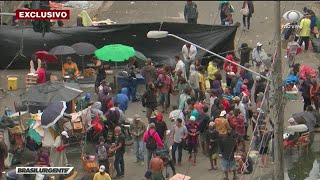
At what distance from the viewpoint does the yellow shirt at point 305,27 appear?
3070 centimetres

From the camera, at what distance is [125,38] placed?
30.4 meters

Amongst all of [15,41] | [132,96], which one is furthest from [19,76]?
[132,96]

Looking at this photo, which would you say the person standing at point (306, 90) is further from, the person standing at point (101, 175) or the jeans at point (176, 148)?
the person standing at point (101, 175)

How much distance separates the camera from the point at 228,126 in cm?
2239

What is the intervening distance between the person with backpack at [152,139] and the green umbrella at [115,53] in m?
5.92

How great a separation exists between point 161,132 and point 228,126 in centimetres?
171

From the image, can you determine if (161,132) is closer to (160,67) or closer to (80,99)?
(80,99)

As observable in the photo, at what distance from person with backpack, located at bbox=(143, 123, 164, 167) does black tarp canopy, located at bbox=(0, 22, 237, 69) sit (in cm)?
835

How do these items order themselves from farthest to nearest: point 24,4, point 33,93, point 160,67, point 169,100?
1. point 24,4
2. point 160,67
3. point 169,100
4. point 33,93

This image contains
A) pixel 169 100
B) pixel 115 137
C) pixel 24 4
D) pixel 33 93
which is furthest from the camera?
pixel 24 4

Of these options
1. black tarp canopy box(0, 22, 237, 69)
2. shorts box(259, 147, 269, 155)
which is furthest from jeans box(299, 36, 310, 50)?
shorts box(259, 147, 269, 155)

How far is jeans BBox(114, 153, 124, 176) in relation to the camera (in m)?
22.0

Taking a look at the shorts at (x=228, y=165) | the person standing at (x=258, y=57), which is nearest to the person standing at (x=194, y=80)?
the person standing at (x=258, y=57)

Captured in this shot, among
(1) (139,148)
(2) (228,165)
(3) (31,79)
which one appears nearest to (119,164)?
(1) (139,148)
